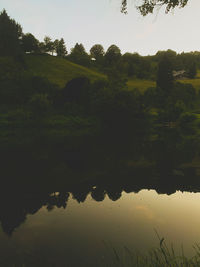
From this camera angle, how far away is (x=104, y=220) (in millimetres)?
11547

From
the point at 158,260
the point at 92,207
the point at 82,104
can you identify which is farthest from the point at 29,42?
the point at 158,260

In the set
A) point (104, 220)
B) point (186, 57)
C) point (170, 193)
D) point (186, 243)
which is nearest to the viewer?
point (186, 243)

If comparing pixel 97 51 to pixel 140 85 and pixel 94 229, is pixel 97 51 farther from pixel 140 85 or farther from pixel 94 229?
pixel 94 229

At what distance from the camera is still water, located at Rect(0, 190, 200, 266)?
8.61 m

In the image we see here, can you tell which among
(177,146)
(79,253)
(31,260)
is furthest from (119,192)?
(177,146)

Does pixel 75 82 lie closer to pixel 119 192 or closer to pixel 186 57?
pixel 119 192

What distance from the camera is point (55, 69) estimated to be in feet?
309

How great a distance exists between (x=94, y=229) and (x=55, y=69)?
303ft

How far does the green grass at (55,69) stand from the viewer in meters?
85.3

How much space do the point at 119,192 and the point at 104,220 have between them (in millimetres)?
4092

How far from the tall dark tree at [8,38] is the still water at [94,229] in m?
90.4

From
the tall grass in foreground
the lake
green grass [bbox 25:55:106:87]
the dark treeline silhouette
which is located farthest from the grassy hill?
the tall grass in foreground

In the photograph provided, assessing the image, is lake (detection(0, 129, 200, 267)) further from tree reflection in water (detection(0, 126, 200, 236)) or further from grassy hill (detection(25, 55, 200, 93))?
grassy hill (detection(25, 55, 200, 93))

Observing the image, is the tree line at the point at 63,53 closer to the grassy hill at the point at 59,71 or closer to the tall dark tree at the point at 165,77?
the grassy hill at the point at 59,71
